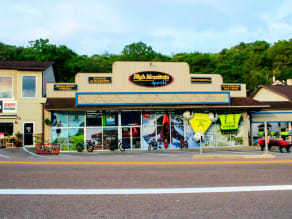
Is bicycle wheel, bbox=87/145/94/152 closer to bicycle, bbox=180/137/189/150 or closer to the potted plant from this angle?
the potted plant

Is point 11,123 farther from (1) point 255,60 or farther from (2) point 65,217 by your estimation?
(1) point 255,60

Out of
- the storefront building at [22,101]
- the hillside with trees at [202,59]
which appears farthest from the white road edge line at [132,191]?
the hillside with trees at [202,59]

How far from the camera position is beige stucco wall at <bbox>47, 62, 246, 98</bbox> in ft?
80.9

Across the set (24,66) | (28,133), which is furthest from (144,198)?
(24,66)

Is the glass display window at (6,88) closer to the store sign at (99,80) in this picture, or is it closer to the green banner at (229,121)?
the store sign at (99,80)

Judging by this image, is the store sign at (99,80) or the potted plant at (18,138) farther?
the store sign at (99,80)

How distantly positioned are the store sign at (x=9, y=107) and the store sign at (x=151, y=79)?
1073 centimetres

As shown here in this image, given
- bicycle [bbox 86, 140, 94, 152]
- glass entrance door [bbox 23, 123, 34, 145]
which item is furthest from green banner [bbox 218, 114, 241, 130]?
glass entrance door [bbox 23, 123, 34, 145]

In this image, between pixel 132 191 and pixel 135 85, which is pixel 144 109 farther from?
pixel 132 191

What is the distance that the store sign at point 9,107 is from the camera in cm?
2450

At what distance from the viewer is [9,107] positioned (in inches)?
967

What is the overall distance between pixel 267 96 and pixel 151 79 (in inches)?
Answer: 891

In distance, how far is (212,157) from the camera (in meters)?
11.8

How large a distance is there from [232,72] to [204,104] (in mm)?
37718
